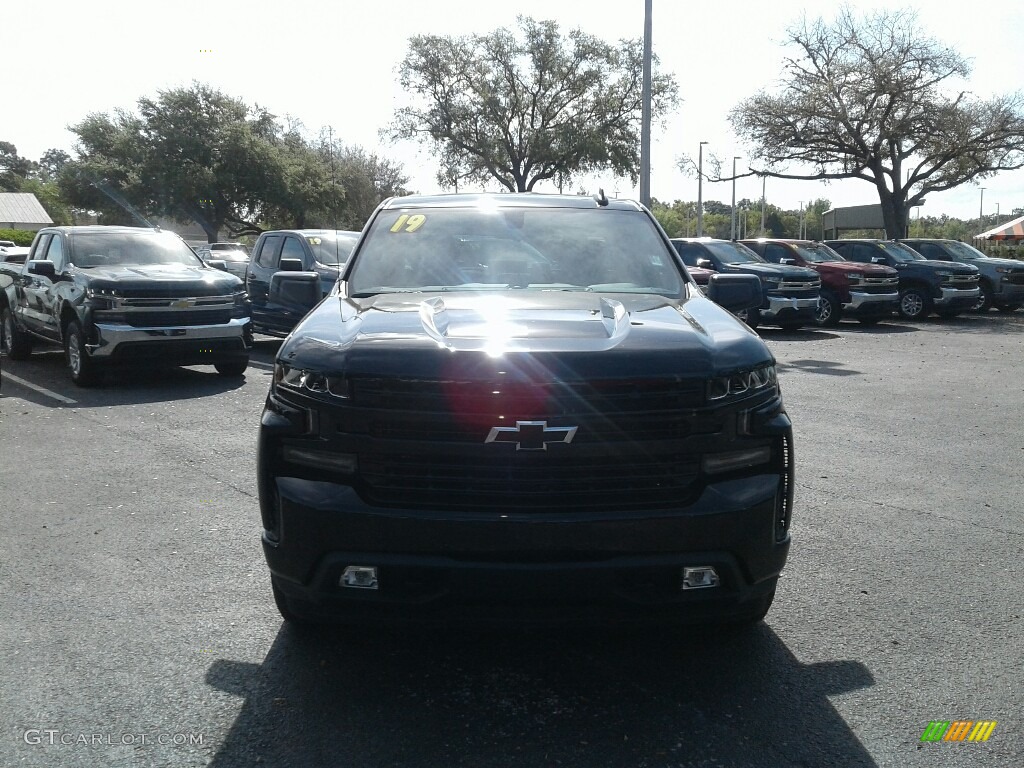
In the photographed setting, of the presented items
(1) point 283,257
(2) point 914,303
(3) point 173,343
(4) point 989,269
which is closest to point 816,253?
(2) point 914,303

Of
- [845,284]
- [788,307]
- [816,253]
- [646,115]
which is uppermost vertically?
[646,115]

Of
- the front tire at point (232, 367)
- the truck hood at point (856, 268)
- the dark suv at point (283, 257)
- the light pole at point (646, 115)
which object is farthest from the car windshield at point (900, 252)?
the front tire at point (232, 367)

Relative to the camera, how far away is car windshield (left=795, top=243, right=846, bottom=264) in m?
21.0

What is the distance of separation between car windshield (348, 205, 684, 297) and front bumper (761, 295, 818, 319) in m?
13.7

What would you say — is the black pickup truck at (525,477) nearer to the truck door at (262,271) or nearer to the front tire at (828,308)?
the truck door at (262,271)

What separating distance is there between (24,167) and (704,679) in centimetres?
15671

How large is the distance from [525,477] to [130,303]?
8.99 m

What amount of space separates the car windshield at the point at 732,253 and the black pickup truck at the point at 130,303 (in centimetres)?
986

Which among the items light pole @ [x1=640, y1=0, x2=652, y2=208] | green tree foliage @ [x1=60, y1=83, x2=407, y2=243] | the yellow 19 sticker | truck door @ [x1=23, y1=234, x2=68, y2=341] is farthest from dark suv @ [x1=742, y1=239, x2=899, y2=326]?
green tree foliage @ [x1=60, y1=83, x2=407, y2=243]

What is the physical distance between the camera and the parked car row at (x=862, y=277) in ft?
60.2

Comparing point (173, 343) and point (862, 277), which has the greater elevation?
point (862, 277)

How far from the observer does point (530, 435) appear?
122 inches

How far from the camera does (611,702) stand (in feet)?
11.1

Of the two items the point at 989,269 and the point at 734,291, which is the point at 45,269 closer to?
the point at 734,291
